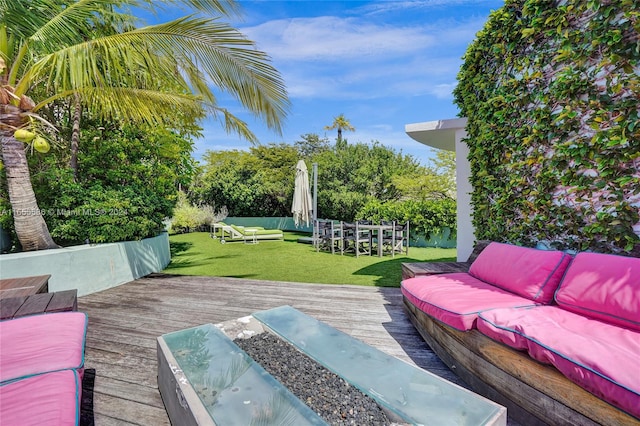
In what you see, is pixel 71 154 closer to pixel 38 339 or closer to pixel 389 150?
pixel 38 339

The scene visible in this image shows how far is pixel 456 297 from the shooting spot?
8.86ft

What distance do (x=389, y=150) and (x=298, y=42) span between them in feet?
38.9

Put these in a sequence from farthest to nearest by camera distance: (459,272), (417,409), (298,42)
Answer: (298,42) < (459,272) < (417,409)

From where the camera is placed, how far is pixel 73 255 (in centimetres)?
486

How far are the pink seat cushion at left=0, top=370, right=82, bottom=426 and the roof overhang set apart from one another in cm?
556

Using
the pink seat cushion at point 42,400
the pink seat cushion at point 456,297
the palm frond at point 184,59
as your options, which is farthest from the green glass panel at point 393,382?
the palm frond at point 184,59

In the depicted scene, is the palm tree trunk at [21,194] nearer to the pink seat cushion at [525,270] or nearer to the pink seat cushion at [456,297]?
the pink seat cushion at [456,297]

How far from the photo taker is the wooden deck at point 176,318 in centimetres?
232

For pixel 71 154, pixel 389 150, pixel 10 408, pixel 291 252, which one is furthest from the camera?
pixel 389 150

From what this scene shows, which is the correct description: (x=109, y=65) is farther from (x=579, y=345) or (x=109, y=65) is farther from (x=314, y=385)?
(x=579, y=345)

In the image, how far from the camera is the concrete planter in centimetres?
439

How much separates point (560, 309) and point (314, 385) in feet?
6.48

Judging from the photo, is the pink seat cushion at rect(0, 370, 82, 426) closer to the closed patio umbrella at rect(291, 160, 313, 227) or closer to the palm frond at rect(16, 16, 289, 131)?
the palm frond at rect(16, 16, 289, 131)

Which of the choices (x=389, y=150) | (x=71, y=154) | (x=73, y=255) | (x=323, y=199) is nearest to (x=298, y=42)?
(x=71, y=154)
